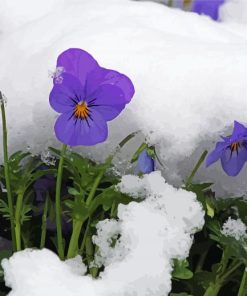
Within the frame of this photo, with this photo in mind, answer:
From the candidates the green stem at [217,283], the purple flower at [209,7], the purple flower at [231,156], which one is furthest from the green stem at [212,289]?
the purple flower at [209,7]

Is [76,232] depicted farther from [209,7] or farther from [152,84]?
[209,7]

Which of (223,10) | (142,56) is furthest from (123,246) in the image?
(223,10)

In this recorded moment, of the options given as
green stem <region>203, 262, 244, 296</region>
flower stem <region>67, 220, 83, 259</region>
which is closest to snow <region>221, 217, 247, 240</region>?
green stem <region>203, 262, 244, 296</region>

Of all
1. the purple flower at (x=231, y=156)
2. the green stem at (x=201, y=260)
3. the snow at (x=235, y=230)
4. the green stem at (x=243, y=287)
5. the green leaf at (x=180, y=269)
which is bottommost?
the green stem at (x=201, y=260)

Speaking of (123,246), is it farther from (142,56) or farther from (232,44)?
(232,44)

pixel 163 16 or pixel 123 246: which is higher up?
pixel 163 16

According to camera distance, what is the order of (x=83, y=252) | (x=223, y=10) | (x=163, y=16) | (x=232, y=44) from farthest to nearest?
(x=223, y=10), (x=163, y=16), (x=232, y=44), (x=83, y=252)

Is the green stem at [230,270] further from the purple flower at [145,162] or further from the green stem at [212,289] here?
the purple flower at [145,162]
